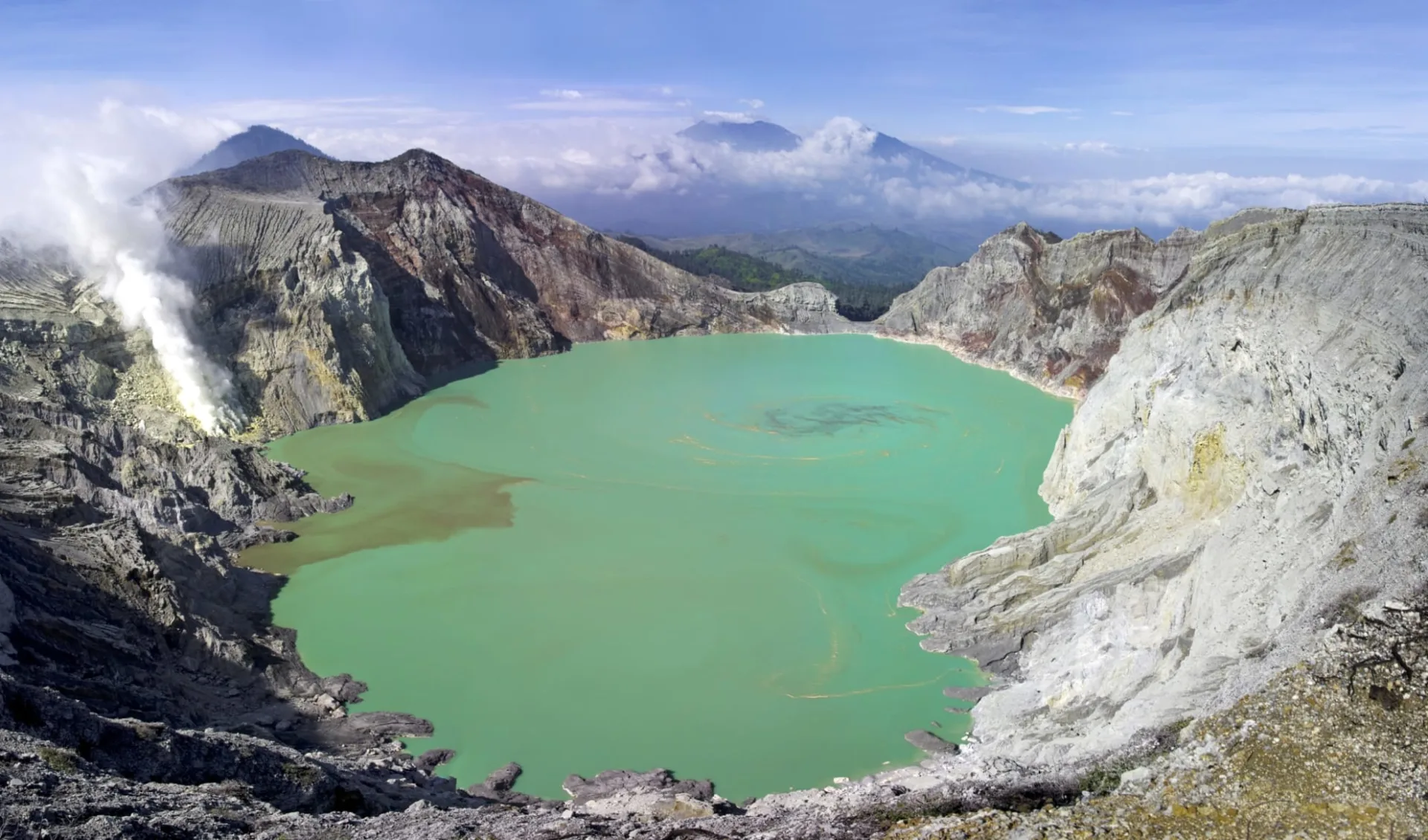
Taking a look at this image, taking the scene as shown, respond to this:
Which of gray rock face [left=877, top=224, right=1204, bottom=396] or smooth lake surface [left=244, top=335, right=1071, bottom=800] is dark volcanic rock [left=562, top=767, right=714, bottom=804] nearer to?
smooth lake surface [left=244, top=335, right=1071, bottom=800]

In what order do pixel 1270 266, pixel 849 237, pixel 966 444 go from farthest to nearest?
pixel 849 237 → pixel 966 444 → pixel 1270 266

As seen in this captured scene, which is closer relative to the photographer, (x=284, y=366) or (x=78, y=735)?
(x=78, y=735)

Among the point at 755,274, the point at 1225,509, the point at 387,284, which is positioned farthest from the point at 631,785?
the point at 755,274

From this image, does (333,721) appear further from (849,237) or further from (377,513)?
(849,237)

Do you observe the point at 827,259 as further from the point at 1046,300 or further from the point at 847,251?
the point at 1046,300

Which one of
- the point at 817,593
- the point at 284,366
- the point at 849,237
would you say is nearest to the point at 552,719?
the point at 817,593

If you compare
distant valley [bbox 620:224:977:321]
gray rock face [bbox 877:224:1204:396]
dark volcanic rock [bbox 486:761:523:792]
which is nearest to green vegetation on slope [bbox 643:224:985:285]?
distant valley [bbox 620:224:977:321]

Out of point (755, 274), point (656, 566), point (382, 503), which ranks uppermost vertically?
point (755, 274)
